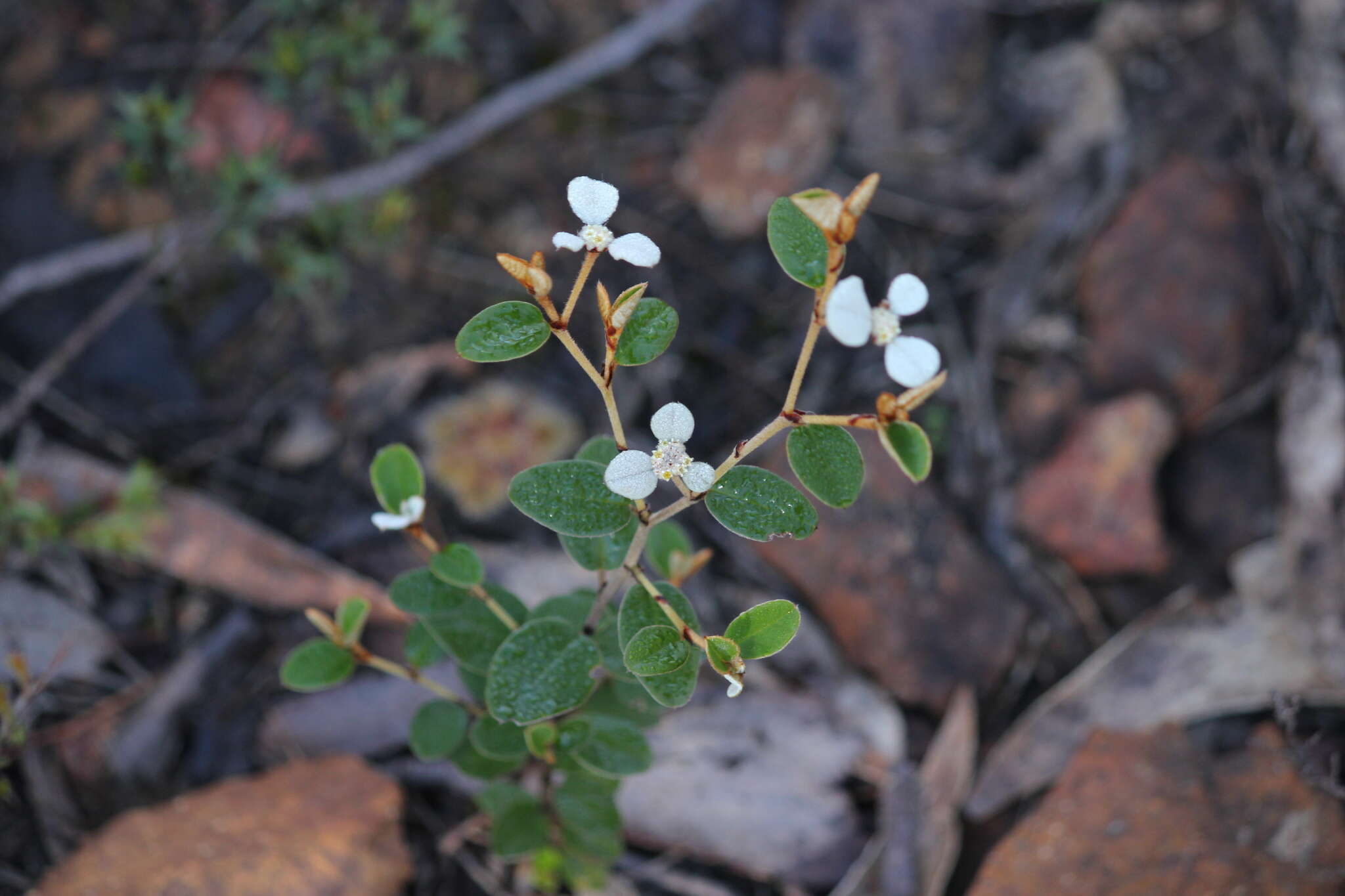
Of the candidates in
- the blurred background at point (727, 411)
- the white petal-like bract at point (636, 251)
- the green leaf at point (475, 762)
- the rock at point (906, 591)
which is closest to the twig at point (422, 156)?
the blurred background at point (727, 411)

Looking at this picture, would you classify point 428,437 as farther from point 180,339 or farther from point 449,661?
point 180,339

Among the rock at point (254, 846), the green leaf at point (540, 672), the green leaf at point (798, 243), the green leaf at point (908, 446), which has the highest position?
the green leaf at point (798, 243)

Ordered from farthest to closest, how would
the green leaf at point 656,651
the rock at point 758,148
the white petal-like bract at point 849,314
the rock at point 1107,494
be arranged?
the rock at point 758,148
the rock at point 1107,494
the green leaf at point 656,651
the white petal-like bract at point 849,314

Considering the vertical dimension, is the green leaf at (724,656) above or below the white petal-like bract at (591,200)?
below

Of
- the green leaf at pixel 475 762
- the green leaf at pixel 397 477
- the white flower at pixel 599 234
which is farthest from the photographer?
the green leaf at pixel 475 762

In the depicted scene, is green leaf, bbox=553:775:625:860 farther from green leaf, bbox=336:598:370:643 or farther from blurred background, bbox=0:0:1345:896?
green leaf, bbox=336:598:370:643

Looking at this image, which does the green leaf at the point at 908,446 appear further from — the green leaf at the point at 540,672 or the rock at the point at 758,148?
the rock at the point at 758,148

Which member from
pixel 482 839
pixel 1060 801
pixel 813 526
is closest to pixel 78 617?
pixel 482 839

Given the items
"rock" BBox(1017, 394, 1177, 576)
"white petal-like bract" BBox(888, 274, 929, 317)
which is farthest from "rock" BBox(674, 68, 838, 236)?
"white petal-like bract" BBox(888, 274, 929, 317)
